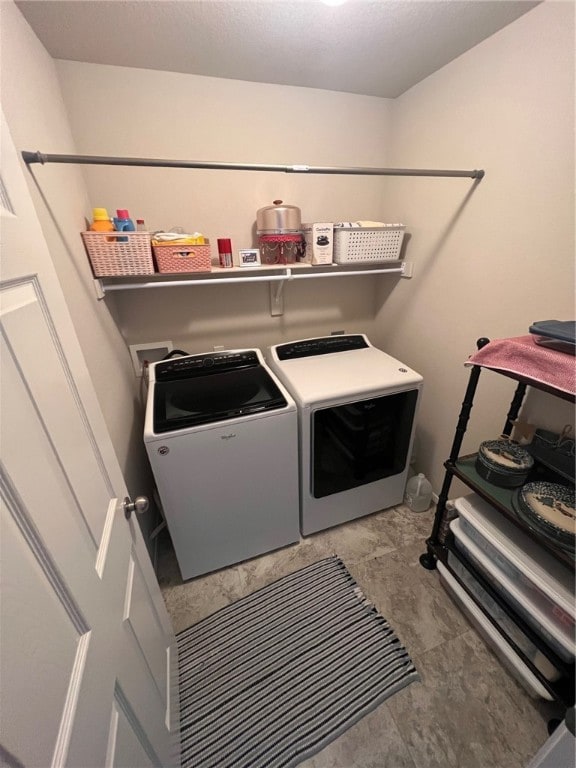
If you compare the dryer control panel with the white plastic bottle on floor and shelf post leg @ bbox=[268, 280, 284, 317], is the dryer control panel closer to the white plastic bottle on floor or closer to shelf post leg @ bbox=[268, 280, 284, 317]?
shelf post leg @ bbox=[268, 280, 284, 317]

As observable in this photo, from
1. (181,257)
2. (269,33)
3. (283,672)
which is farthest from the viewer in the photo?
(181,257)

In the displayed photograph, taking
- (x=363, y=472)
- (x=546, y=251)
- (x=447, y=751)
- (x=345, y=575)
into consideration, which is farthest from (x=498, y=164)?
(x=447, y=751)

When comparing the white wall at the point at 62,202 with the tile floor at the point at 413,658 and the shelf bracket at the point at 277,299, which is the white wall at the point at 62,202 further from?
the shelf bracket at the point at 277,299

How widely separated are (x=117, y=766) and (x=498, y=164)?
6.98ft

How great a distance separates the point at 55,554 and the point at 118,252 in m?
1.18

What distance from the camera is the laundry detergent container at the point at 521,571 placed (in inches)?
37.1

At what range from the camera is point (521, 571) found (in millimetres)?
1018

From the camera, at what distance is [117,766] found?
550 mm

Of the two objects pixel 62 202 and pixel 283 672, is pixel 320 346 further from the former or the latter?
pixel 283 672

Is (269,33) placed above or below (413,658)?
above

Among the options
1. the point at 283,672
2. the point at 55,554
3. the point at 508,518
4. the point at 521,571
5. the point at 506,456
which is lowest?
the point at 283,672

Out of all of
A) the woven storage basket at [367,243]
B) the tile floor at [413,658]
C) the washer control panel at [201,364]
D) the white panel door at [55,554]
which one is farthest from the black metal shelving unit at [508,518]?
the white panel door at [55,554]

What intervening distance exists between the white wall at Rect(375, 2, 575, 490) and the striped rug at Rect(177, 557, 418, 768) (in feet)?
3.28

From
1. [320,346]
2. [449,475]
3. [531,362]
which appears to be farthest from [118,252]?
[449,475]
